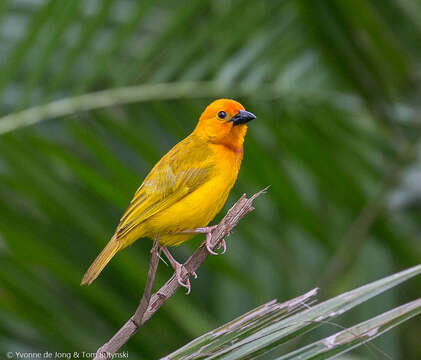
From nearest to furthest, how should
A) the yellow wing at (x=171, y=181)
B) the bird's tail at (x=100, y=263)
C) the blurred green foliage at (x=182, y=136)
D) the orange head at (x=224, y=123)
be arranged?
1. the bird's tail at (x=100, y=263)
2. the orange head at (x=224, y=123)
3. the yellow wing at (x=171, y=181)
4. the blurred green foliage at (x=182, y=136)

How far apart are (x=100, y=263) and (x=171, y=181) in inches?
18.9

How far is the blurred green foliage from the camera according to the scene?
2.79 metres

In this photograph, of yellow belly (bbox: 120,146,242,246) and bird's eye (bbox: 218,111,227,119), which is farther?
yellow belly (bbox: 120,146,242,246)

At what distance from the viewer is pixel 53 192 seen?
9.23ft

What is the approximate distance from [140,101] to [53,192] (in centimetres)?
49

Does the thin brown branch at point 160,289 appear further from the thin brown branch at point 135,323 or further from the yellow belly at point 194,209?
the yellow belly at point 194,209

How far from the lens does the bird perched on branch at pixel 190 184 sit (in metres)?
2.01

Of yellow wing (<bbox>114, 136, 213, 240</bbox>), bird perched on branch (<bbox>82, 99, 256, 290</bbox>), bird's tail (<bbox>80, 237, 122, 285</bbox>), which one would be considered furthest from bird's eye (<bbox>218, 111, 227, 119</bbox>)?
bird's tail (<bbox>80, 237, 122, 285</bbox>)

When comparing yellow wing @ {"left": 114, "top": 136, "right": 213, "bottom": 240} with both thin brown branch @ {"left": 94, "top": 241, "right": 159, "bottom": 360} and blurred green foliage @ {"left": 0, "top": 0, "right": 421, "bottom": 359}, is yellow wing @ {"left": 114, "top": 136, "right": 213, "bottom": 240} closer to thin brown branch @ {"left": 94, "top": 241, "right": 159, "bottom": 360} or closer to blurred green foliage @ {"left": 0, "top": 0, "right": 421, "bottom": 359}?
blurred green foliage @ {"left": 0, "top": 0, "right": 421, "bottom": 359}

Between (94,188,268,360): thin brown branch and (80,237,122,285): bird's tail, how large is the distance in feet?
0.44

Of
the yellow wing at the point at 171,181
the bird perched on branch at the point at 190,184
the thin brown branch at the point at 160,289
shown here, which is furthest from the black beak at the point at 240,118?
the thin brown branch at the point at 160,289

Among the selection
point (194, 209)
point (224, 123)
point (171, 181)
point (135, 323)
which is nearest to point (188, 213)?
point (194, 209)

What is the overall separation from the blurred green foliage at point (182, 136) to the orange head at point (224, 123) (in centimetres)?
34

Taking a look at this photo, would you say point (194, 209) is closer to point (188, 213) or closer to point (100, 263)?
point (188, 213)
